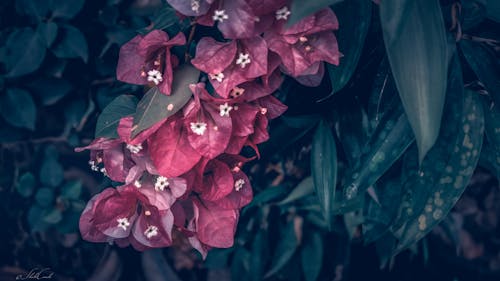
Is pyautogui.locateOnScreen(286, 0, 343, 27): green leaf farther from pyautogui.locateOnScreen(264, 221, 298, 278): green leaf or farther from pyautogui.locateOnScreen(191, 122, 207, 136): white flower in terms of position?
pyautogui.locateOnScreen(264, 221, 298, 278): green leaf

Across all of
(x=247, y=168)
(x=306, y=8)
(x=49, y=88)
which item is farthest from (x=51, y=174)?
(x=306, y=8)

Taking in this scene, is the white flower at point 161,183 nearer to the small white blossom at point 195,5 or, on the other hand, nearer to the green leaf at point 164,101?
the green leaf at point 164,101

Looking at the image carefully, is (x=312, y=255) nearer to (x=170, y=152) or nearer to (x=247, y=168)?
(x=247, y=168)

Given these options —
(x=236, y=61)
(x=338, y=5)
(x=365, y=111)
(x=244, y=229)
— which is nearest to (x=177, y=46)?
(x=236, y=61)

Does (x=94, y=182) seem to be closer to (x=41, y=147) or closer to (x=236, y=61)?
(x=41, y=147)

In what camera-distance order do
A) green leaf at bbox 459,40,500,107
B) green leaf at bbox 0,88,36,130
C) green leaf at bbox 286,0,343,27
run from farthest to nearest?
green leaf at bbox 0,88,36,130 → green leaf at bbox 459,40,500,107 → green leaf at bbox 286,0,343,27

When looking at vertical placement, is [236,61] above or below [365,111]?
above

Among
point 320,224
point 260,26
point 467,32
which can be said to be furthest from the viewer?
point 320,224

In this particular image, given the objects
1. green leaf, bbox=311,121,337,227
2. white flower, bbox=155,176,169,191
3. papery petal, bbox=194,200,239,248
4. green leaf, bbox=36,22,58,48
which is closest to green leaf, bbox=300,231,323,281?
green leaf, bbox=311,121,337,227
